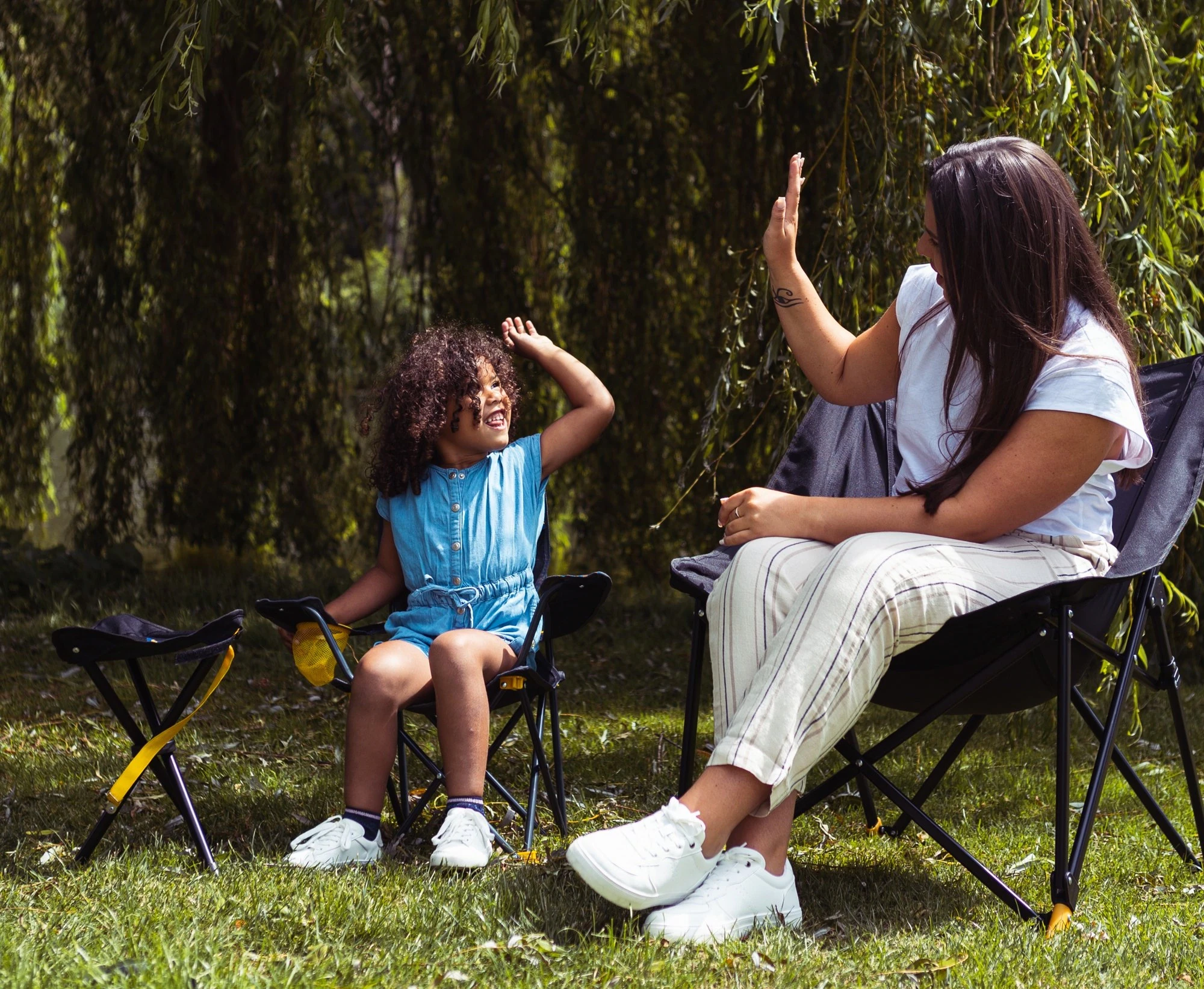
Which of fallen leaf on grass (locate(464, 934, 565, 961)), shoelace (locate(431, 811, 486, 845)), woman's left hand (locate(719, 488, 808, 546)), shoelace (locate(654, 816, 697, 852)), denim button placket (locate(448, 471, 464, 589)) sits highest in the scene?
woman's left hand (locate(719, 488, 808, 546))

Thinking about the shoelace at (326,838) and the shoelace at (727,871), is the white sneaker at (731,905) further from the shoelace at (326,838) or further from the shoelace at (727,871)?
the shoelace at (326,838)

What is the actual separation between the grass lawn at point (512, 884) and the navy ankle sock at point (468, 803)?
11 cm

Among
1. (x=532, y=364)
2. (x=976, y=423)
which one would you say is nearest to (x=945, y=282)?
(x=976, y=423)

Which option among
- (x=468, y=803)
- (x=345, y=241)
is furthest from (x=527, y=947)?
(x=345, y=241)

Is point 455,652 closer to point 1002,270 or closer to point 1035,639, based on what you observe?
point 1035,639

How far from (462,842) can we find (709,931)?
0.55m

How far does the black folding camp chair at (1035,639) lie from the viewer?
2.12m

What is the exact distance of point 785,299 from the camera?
256 cm

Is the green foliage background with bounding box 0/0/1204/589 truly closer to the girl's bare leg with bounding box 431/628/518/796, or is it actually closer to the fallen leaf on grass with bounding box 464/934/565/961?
the girl's bare leg with bounding box 431/628/518/796

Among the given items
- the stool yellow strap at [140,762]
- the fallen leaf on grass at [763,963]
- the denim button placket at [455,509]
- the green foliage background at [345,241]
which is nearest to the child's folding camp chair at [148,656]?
the stool yellow strap at [140,762]

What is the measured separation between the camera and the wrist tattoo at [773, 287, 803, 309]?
8.36 ft

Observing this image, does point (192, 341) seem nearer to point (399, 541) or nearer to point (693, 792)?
point (399, 541)

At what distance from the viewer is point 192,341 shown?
5.23 meters

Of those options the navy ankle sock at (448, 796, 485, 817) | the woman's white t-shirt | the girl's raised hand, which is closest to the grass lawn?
the navy ankle sock at (448, 796, 485, 817)
